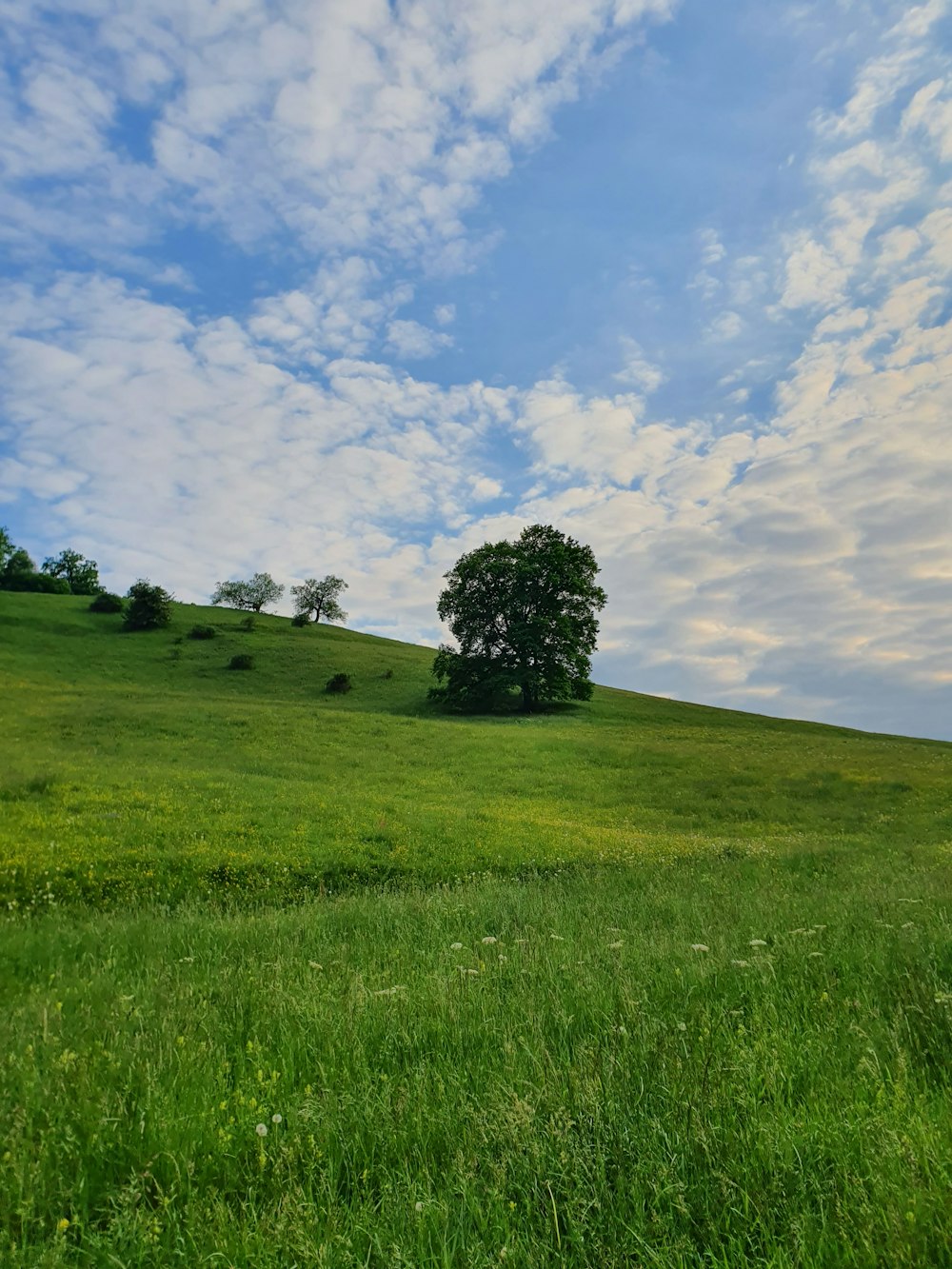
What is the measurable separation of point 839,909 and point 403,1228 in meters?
7.78

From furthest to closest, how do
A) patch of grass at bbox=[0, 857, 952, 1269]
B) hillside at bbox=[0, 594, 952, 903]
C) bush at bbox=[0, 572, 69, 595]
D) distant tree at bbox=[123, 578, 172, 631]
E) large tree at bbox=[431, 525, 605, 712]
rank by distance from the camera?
bush at bbox=[0, 572, 69, 595] < distant tree at bbox=[123, 578, 172, 631] < large tree at bbox=[431, 525, 605, 712] < hillside at bbox=[0, 594, 952, 903] < patch of grass at bbox=[0, 857, 952, 1269]

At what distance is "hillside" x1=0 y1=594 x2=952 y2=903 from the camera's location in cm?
1510

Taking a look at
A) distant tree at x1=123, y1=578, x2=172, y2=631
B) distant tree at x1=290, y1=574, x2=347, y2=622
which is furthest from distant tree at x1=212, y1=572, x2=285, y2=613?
distant tree at x1=123, y1=578, x2=172, y2=631

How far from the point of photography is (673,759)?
37781 mm

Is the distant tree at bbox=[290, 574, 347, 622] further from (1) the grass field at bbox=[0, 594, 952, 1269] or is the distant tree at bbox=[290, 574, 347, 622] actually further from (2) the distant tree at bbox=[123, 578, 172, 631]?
(1) the grass field at bbox=[0, 594, 952, 1269]

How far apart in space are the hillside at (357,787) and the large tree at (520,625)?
11.1 feet

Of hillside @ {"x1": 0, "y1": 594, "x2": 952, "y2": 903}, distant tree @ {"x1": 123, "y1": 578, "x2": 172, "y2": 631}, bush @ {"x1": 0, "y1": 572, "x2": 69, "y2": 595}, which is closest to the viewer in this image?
hillside @ {"x1": 0, "y1": 594, "x2": 952, "y2": 903}

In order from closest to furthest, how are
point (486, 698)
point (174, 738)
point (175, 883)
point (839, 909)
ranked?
point (839, 909) < point (175, 883) < point (174, 738) < point (486, 698)

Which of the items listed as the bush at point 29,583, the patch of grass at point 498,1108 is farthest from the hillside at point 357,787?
the bush at point 29,583

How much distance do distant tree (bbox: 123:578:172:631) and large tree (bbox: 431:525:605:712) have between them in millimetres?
34229

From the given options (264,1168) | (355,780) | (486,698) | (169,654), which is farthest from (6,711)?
(264,1168)

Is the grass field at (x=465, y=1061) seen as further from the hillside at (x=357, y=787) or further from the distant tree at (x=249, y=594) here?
the distant tree at (x=249, y=594)

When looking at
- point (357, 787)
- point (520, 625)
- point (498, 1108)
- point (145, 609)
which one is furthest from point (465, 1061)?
point (145, 609)

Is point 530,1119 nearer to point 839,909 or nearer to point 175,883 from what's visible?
point 839,909
